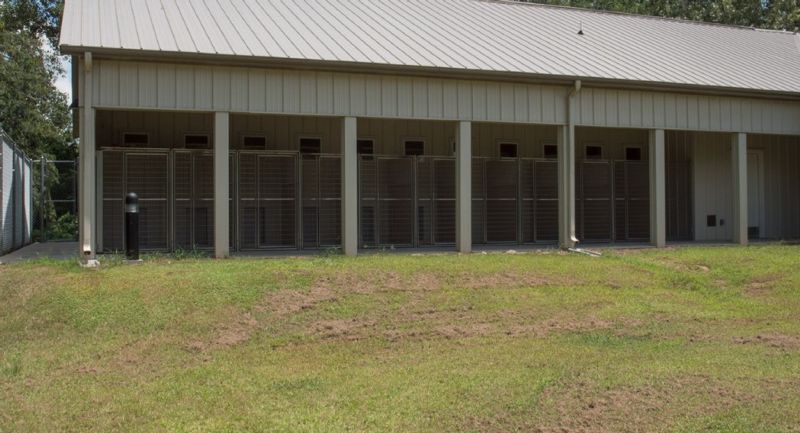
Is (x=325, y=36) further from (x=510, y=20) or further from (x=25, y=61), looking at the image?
(x=25, y=61)

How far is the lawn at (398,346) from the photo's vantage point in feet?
20.1

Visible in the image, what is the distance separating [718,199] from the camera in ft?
67.1

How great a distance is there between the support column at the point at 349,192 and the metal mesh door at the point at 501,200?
476 centimetres

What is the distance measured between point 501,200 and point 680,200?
17.3ft

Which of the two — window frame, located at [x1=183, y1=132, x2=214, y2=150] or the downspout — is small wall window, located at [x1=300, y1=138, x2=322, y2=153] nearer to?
window frame, located at [x1=183, y1=132, x2=214, y2=150]

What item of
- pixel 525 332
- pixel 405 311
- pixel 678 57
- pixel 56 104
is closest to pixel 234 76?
pixel 405 311

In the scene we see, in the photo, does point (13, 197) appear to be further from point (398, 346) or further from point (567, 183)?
point (398, 346)

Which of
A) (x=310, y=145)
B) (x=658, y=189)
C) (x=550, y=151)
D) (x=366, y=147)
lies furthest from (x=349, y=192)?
(x=550, y=151)

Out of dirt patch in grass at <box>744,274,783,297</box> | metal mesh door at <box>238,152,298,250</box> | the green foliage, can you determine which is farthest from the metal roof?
the green foliage

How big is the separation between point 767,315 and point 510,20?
40.0ft

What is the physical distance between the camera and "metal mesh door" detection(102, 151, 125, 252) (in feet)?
50.6

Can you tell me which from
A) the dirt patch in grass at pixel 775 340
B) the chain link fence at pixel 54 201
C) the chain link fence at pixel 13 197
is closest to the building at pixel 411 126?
the chain link fence at pixel 13 197

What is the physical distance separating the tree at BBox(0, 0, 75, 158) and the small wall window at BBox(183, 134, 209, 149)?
1562 centimetres

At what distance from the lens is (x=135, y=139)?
672 inches
